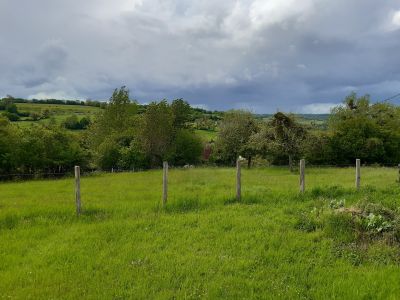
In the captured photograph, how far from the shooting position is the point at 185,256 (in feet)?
30.4

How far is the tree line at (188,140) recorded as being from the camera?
1810 inches

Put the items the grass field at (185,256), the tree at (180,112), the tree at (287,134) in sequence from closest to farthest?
the grass field at (185,256)
the tree at (287,134)
the tree at (180,112)

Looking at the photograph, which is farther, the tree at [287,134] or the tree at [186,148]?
the tree at [186,148]

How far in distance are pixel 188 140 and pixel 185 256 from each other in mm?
57275

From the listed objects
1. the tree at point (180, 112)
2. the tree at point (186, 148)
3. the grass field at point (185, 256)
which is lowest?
the grass field at point (185, 256)

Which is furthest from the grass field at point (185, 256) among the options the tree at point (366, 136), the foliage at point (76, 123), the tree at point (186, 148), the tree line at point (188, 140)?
the foliage at point (76, 123)

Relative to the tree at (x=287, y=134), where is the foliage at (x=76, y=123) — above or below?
above

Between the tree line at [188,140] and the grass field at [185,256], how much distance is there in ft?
109

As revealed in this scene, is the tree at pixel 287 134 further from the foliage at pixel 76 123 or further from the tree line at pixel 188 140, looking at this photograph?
the foliage at pixel 76 123

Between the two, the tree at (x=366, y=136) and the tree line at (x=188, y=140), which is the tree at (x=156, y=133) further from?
the tree at (x=366, y=136)

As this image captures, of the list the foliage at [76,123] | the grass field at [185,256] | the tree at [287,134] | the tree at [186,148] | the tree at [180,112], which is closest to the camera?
the grass field at [185,256]

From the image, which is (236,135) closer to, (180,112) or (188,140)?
(188,140)

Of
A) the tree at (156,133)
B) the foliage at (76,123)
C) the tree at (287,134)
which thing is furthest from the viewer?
the foliage at (76,123)

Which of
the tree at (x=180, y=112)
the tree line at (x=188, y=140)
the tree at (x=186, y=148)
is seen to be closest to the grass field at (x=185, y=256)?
the tree line at (x=188, y=140)
